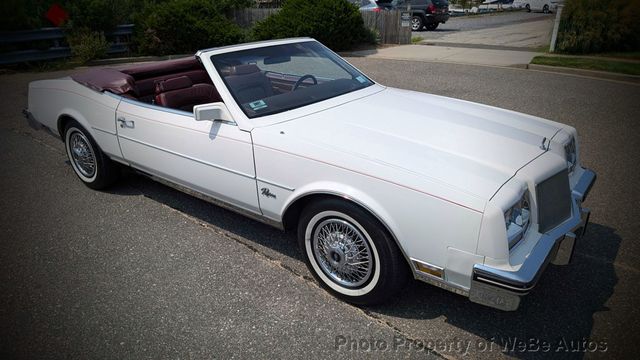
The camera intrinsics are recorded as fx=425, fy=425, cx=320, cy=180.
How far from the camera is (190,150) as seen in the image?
10.6 feet

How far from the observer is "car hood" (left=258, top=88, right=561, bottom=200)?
232 centimetres

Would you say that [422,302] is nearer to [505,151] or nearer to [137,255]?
[505,151]

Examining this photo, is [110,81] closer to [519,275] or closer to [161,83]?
[161,83]

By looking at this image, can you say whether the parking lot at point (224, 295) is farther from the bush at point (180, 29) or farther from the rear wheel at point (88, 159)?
the bush at point (180, 29)

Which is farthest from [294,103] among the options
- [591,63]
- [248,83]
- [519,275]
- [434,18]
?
[434,18]

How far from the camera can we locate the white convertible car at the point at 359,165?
2.19 meters

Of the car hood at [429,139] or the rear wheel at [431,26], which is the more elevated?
the car hood at [429,139]

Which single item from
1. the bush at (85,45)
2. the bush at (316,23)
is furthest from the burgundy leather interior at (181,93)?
the bush at (85,45)

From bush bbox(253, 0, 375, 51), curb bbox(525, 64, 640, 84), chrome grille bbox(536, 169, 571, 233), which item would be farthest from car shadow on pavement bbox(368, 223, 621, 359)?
bush bbox(253, 0, 375, 51)

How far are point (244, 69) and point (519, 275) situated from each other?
2405 mm

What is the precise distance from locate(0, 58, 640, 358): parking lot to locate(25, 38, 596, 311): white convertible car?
0.28 meters

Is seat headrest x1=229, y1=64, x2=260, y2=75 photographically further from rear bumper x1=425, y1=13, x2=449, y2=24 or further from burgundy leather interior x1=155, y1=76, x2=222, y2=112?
rear bumper x1=425, y1=13, x2=449, y2=24

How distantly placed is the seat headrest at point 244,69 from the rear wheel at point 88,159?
5.84ft

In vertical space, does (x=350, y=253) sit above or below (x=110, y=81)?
below
